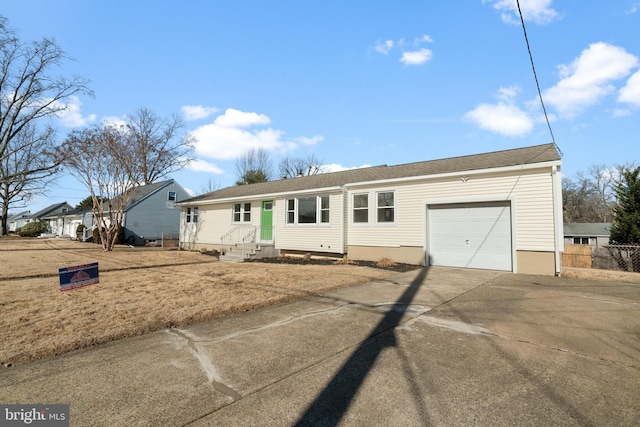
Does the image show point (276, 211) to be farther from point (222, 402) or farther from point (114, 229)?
point (222, 402)

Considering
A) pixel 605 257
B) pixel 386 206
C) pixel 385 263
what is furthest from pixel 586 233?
pixel 385 263

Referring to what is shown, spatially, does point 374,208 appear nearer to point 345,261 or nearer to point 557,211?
point 345,261

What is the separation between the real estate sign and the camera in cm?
615

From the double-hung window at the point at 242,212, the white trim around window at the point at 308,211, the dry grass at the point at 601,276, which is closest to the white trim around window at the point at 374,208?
the white trim around window at the point at 308,211

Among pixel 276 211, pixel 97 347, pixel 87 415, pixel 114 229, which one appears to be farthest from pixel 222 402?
pixel 114 229

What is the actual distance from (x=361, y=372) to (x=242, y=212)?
16.0 metres

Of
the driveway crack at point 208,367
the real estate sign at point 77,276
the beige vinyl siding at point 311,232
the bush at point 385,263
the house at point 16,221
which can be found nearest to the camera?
the driveway crack at point 208,367

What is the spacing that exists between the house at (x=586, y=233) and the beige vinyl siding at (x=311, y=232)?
33.0 m

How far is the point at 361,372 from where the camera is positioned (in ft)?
10.5

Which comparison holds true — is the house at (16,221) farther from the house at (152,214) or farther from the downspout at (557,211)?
the downspout at (557,211)

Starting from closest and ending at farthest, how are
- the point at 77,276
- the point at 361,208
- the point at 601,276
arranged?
the point at 77,276 < the point at 601,276 < the point at 361,208

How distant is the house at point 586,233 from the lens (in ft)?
113

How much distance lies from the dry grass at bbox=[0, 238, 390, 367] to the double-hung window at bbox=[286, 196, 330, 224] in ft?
16.0

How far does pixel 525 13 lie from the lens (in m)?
A: 6.43
